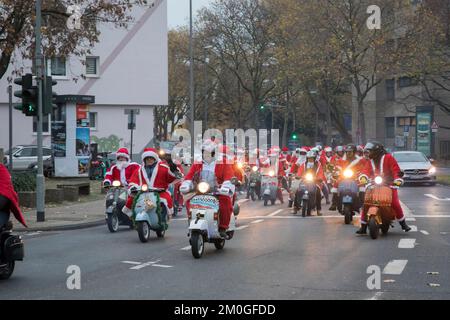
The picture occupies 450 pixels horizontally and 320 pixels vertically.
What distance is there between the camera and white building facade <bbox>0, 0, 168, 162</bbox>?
47156 mm

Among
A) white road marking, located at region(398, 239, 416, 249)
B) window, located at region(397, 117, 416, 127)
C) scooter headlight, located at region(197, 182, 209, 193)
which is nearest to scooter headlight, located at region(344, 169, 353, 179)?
white road marking, located at region(398, 239, 416, 249)

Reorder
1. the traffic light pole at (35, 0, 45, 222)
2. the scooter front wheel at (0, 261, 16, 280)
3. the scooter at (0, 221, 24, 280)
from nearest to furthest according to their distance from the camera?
the scooter at (0, 221, 24, 280) → the scooter front wheel at (0, 261, 16, 280) → the traffic light pole at (35, 0, 45, 222)

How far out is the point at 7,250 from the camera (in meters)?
10.2

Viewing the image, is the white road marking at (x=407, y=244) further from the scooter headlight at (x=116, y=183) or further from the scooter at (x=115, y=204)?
the scooter headlight at (x=116, y=183)

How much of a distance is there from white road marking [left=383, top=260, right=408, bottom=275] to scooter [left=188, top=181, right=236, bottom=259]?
272 centimetres

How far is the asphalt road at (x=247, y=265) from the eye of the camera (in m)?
Answer: 9.20

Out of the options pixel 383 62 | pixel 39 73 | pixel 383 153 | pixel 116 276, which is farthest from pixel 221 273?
pixel 383 62

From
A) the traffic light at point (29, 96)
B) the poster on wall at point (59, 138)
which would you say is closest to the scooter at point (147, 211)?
the traffic light at point (29, 96)

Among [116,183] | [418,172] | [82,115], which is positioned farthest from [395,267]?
[82,115]

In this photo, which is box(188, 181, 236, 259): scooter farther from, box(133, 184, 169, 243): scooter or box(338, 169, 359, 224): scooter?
box(338, 169, 359, 224): scooter

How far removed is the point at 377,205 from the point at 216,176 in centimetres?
317

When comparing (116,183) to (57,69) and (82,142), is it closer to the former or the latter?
(82,142)
